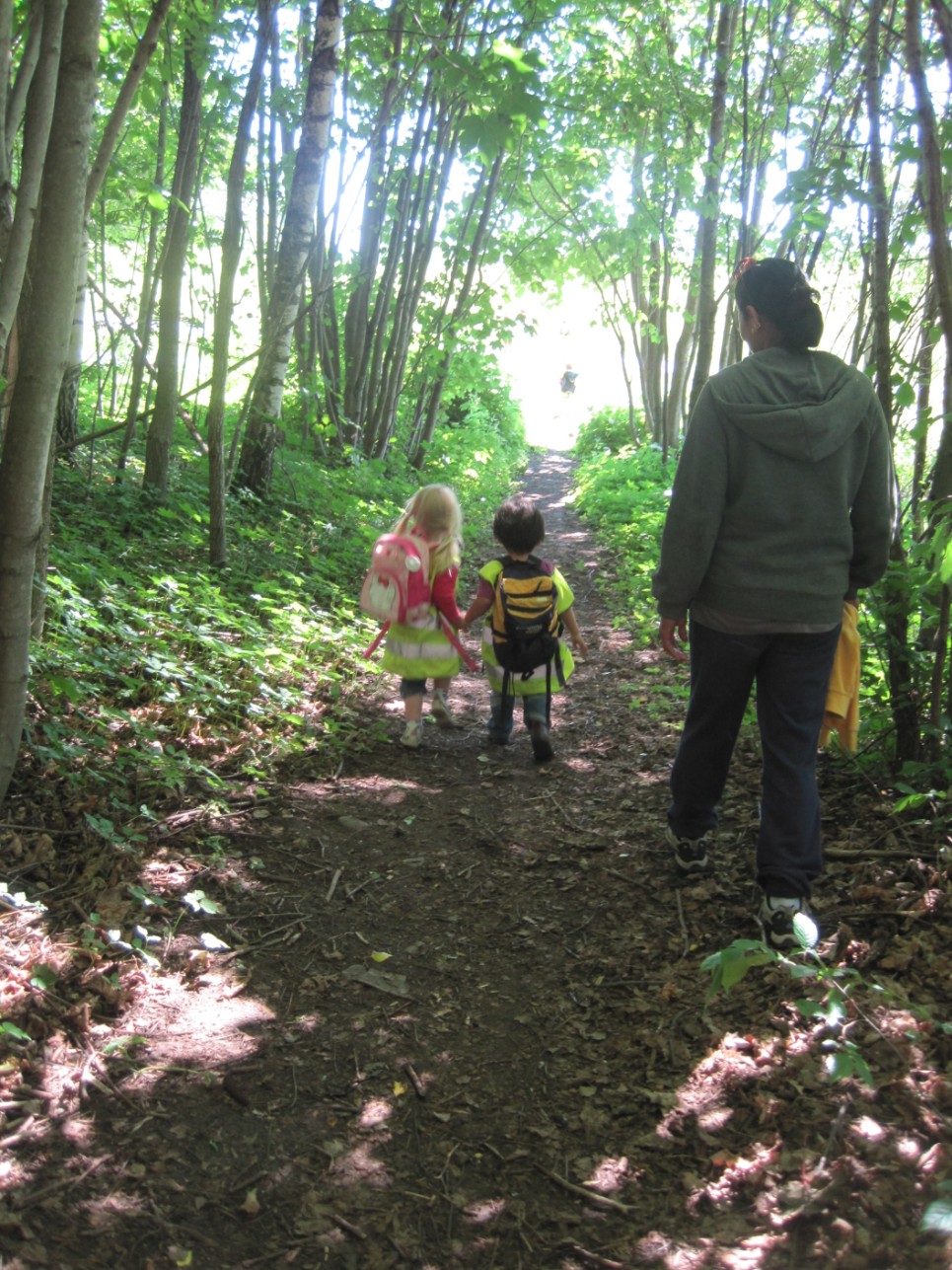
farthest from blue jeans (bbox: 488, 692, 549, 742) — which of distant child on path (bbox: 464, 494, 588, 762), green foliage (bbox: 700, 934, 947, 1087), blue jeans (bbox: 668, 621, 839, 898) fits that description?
green foliage (bbox: 700, 934, 947, 1087)

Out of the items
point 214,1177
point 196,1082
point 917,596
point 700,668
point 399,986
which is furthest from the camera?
point 917,596

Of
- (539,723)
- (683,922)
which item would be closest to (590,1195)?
(683,922)

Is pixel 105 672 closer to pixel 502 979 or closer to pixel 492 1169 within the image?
pixel 502 979

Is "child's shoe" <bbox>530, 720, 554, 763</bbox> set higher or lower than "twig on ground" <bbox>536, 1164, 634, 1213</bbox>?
higher

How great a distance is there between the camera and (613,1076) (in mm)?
2594

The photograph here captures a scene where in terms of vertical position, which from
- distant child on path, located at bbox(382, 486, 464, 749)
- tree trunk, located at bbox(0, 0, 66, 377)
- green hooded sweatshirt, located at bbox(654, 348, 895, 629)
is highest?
tree trunk, located at bbox(0, 0, 66, 377)

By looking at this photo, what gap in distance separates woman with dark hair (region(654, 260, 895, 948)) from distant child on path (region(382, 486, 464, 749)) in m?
2.35

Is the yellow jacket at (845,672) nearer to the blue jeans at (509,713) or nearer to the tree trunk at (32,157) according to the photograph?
the blue jeans at (509,713)

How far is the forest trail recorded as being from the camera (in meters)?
1.99

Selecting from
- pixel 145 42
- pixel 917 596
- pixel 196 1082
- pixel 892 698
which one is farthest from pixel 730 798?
pixel 145 42

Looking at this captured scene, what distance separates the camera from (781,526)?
3.07 m

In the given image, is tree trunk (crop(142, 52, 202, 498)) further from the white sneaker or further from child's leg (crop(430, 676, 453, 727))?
the white sneaker

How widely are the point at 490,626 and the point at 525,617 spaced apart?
242mm

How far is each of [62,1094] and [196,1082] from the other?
0.33 meters
